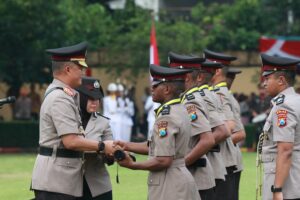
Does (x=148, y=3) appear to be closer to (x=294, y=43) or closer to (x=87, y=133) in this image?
(x=294, y=43)

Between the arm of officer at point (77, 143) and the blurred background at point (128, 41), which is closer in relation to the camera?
the arm of officer at point (77, 143)

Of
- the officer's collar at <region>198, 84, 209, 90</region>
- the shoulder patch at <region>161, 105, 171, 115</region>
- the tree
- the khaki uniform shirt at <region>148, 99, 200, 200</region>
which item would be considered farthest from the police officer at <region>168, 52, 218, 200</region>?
the tree

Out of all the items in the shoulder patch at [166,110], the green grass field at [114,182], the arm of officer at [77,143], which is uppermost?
the shoulder patch at [166,110]

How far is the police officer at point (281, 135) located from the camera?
338 inches

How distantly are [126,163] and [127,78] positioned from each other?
2566 centimetres

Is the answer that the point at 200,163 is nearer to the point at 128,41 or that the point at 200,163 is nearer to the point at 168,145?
the point at 168,145

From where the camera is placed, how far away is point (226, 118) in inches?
452

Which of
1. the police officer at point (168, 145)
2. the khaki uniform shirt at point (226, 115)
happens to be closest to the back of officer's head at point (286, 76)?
the police officer at point (168, 145)

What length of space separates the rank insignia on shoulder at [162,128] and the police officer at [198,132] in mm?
809

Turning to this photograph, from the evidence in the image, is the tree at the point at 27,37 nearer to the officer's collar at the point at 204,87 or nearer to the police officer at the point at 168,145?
the officer's collar at the point at 204,87

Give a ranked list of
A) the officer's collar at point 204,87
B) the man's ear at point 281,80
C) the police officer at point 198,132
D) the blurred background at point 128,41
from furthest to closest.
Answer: the blurred background at point 128,41, the officer's collar at point 204,87, the police officer at point 198,132, the man's ear at point 281,80

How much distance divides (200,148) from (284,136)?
1057mm

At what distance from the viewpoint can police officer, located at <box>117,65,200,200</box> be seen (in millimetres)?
8570

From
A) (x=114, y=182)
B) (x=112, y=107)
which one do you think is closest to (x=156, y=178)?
(x=114, y=182)
